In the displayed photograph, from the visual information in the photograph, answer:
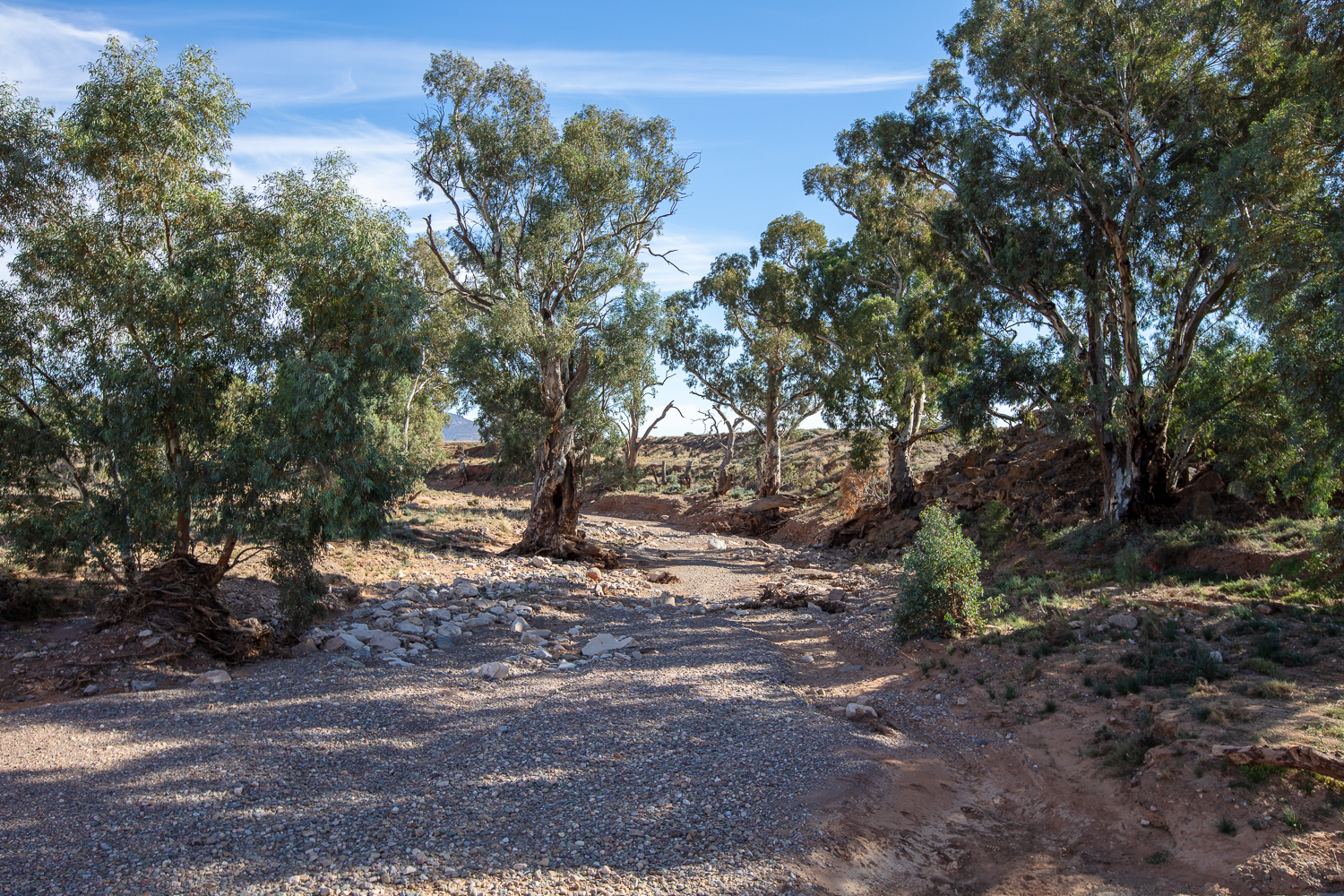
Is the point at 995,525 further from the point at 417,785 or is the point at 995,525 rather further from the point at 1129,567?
the point at 417,785

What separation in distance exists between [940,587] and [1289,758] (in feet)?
16.0

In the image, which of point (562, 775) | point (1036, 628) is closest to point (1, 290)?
point (562, 775)

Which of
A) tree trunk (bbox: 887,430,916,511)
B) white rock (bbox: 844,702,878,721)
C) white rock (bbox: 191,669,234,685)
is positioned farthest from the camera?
tree trunk (bbox: 887,430,916,511)

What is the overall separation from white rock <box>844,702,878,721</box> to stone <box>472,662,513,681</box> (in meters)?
4.32

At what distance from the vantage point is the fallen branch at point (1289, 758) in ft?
18.5

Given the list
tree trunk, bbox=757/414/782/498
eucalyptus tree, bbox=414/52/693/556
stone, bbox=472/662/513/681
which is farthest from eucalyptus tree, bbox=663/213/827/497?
stone, bbox=472/662/513/681

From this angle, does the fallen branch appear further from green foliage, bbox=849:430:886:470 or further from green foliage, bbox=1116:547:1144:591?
green foliage, bbox=849:430:886:470

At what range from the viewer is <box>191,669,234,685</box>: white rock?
860 centimetres

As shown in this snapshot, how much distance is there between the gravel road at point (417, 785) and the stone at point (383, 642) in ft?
3.90

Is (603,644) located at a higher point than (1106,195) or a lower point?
lower

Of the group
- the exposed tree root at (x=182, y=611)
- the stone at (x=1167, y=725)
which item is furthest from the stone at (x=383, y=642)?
the stone at (x=1167, y=725)

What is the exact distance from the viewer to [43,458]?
9734 millimetres

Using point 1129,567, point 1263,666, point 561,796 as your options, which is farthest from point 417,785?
point 1129,567

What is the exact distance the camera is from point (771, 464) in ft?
109
